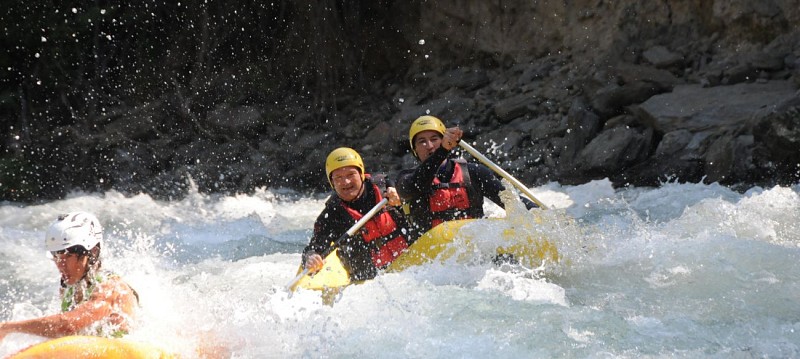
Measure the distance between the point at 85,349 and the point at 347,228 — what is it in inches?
90.5

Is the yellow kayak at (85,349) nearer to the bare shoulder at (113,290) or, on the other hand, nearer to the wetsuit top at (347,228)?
the bare shoulder at (113,290)

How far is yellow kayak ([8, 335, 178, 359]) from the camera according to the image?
121 inches

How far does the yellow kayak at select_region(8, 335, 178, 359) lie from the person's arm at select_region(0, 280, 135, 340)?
0.50 ft

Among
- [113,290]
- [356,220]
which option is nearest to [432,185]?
[356,220]

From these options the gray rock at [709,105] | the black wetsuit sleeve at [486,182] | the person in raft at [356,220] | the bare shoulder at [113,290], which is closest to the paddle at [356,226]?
the person in raft at [356,220]

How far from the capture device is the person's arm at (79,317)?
3.25 m

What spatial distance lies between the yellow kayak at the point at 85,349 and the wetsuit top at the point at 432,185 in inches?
97.5

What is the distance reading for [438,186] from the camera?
550cm

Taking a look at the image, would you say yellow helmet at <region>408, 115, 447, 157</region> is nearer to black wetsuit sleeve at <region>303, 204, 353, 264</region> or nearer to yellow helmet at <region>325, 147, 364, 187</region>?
yellow helmet at <region>325, 147, 364, 187</region>

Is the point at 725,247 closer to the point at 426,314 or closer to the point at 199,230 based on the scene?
the point at 426,314

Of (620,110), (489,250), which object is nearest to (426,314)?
(489,250)

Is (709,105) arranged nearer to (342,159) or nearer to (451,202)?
(451,202)

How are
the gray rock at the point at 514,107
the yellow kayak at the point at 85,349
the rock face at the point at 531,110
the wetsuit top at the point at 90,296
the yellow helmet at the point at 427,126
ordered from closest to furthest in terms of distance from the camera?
the yellow kayak at the point at 85,349
the wetsuit top at the point at 90,296
the yellow helmet at the point at 427,126
the rock face at the point at 531,110
the gray rock at the point at 514,107

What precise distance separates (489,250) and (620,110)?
523 cm
